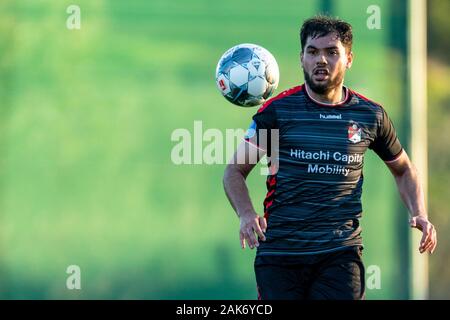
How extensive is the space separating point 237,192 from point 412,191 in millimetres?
1277

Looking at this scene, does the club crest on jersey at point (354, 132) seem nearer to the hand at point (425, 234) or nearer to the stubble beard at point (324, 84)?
the stubble beard at point (324, 84)

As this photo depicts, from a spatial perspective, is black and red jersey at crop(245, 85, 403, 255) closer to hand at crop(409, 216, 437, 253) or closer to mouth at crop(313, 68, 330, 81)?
mouth at crop(313, 68, 330, 81)

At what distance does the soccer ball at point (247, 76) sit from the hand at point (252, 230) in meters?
1.68

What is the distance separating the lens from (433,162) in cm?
995

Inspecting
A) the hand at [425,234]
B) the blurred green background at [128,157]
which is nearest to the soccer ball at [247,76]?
the hand at [425,234]

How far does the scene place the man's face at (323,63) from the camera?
6090 millimetres

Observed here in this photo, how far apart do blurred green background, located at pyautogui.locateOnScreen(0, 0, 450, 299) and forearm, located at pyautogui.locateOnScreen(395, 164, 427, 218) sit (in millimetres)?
3249

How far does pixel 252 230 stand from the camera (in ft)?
18.1

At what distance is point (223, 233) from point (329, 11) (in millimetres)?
2467

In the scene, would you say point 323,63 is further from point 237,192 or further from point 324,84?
point 237,192

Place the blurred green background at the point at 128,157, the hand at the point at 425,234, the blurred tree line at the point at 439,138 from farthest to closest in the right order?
the blurred tree line at the point at 439,138 → the blurred green background at the point at 128,157 → the hand at the point at 425,234

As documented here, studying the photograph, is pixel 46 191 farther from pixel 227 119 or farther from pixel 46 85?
pixel 227 119

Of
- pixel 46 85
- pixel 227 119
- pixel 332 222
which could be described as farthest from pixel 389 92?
pixel 332 222

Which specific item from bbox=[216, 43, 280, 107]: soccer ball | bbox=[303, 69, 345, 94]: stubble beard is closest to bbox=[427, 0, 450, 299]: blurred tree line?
bbox=[216, 43, 280, 107]: soccer ball
